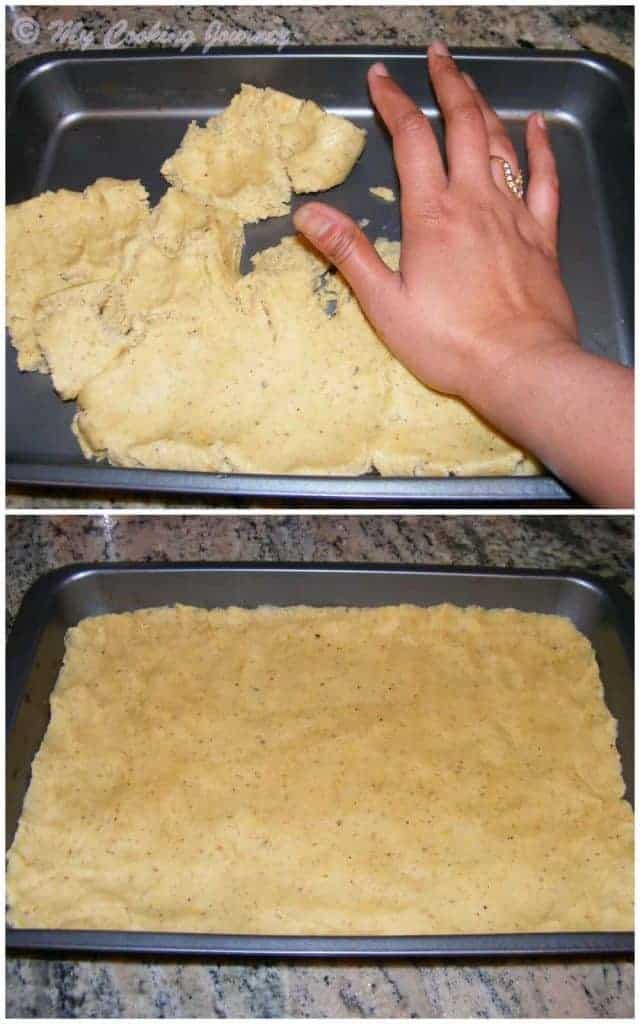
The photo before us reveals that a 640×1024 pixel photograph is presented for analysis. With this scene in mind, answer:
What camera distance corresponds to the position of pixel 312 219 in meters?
1.22

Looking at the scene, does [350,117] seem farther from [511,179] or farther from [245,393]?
[245,393]

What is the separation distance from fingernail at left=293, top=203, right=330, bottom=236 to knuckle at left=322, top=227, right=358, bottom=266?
1 centimetres

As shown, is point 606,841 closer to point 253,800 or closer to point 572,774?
point 572,774

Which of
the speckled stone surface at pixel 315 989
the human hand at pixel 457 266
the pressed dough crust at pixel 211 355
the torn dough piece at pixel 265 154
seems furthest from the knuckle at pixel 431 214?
the speckled stone surface at pixel 315 989

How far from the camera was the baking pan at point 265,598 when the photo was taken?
1289mm

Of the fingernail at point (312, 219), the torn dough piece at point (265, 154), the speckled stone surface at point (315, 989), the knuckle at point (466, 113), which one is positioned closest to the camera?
the speckled stone surface at point (315, 989)

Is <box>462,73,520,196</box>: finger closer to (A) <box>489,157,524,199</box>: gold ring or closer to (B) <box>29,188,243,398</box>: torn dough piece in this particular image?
(A) <box>489,157,524,199</box>: gold ring

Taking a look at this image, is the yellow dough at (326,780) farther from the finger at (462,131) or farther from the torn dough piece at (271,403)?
the finger at (462,131)

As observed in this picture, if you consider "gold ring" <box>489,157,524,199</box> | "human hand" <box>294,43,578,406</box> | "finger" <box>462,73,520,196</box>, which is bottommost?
"human hand" <box>294,43,578,406</box>

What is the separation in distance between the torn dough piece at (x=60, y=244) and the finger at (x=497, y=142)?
54 centimetres

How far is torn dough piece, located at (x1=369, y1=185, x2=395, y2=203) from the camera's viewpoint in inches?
57.5

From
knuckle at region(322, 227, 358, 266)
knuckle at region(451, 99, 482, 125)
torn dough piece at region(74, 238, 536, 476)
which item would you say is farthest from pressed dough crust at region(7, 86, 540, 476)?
knuckle at region(451, 99, 482, 125)

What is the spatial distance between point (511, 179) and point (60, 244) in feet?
2.29

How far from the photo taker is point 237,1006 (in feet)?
3.63
